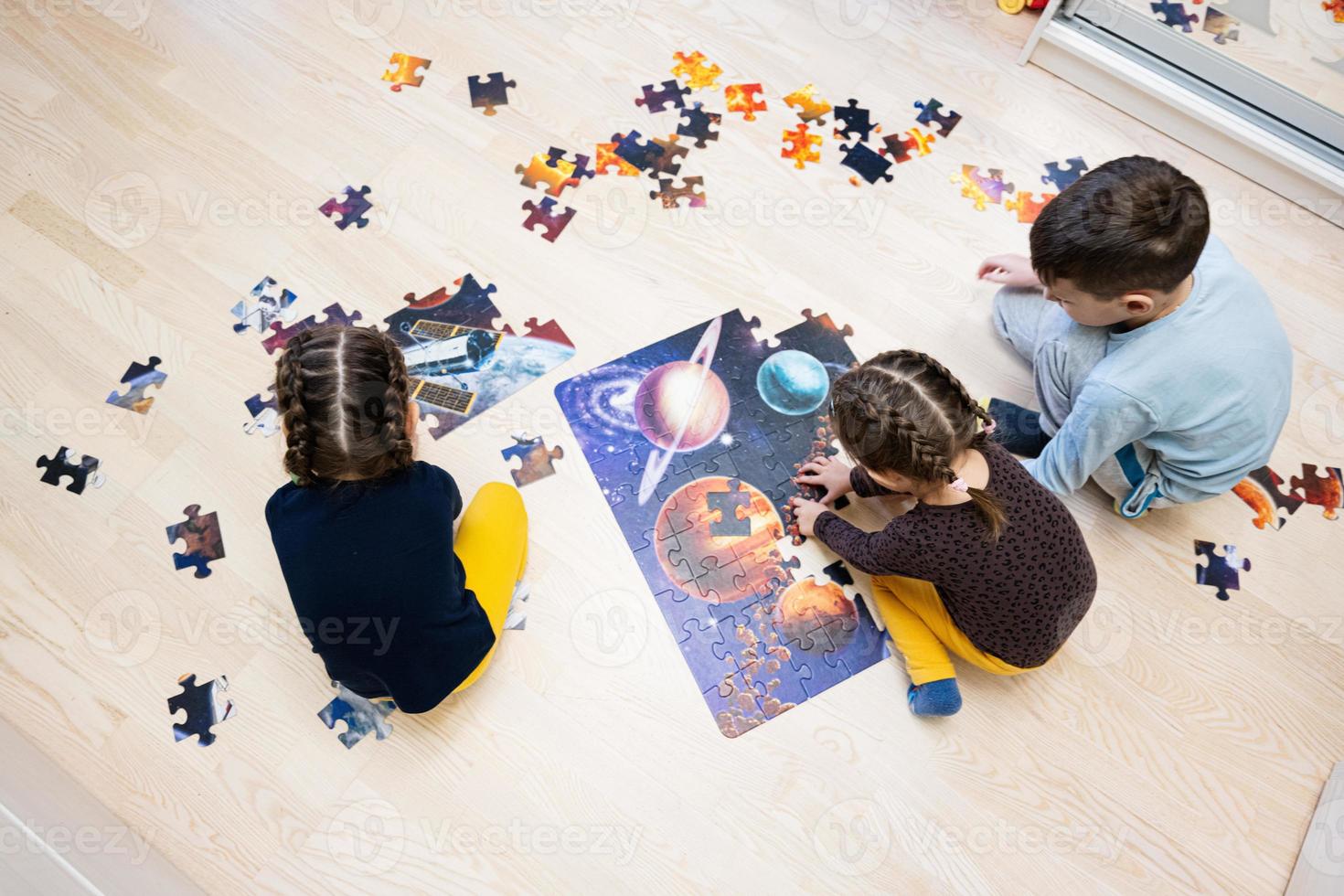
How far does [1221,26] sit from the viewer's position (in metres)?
2.11

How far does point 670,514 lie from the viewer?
1.78 metres

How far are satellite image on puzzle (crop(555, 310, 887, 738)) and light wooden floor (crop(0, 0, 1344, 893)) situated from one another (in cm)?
6

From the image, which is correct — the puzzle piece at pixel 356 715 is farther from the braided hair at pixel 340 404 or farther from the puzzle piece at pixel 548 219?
the puzzle piece at pixel 548 219

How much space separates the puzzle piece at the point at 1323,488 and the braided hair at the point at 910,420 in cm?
93

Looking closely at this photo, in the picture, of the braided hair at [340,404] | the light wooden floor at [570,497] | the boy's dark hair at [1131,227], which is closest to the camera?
the braided hair at [340,404]

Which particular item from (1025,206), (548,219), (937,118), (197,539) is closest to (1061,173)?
(1025,206)

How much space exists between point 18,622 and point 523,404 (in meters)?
1.07

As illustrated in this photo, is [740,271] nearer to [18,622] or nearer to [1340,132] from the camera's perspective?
[1340,132]

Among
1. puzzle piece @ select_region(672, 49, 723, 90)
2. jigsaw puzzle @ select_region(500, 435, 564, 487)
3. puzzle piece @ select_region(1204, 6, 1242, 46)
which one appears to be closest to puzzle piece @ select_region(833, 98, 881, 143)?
puzzle piece @ select_region(672, 49, 723, 90)

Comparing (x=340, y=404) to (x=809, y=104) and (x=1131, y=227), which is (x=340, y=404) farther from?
(x=809, y=104)

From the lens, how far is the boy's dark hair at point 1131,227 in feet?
4.64

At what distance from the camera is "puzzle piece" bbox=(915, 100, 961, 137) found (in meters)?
2.14

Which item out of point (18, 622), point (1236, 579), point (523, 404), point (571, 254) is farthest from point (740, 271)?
point (18, 622)

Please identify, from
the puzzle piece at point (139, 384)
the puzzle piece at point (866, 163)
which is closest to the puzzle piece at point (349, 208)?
the puzzle piece at point (139, 384)
